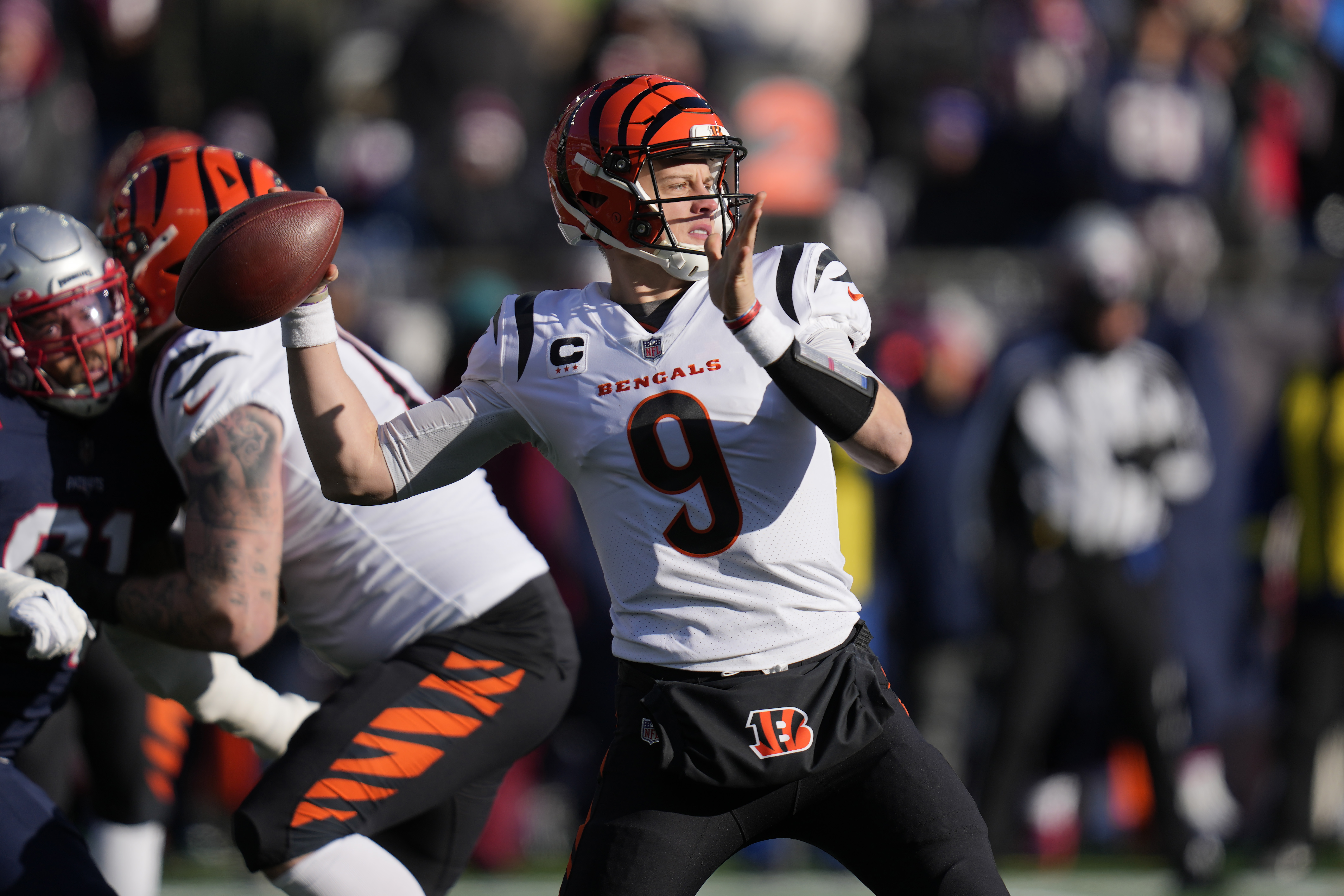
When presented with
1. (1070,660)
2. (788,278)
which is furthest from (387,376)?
(1070,660)

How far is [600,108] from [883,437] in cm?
84

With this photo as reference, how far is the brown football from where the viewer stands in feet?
8.89

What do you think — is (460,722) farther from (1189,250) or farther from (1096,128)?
(1096,128)

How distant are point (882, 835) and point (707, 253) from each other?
1.08 metres

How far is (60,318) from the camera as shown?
3.31 m

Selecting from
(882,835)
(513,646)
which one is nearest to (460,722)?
(513,646)

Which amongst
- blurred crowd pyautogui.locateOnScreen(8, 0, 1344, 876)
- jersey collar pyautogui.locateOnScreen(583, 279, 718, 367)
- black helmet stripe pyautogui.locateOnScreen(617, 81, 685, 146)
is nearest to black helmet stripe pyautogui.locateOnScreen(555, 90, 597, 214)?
black helmet stripe pyautogui.locateOnScreen(617, 81, 685, 146)

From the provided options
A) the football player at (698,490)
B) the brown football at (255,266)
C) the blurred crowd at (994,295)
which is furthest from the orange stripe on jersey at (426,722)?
the blurred crowd at (994,295)

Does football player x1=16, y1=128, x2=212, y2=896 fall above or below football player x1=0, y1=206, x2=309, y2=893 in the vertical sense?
below

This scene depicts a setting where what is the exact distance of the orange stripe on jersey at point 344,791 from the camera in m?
3.13

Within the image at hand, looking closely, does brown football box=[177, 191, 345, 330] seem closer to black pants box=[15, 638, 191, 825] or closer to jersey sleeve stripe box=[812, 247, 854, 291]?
jersey sleeve stripe box=[812, 247, 854, 291]

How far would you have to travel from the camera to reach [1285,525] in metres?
6.48

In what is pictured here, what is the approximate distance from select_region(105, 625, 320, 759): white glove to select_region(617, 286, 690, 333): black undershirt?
1.34 m

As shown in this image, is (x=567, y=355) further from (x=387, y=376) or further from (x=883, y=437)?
(x=387, y=376)
